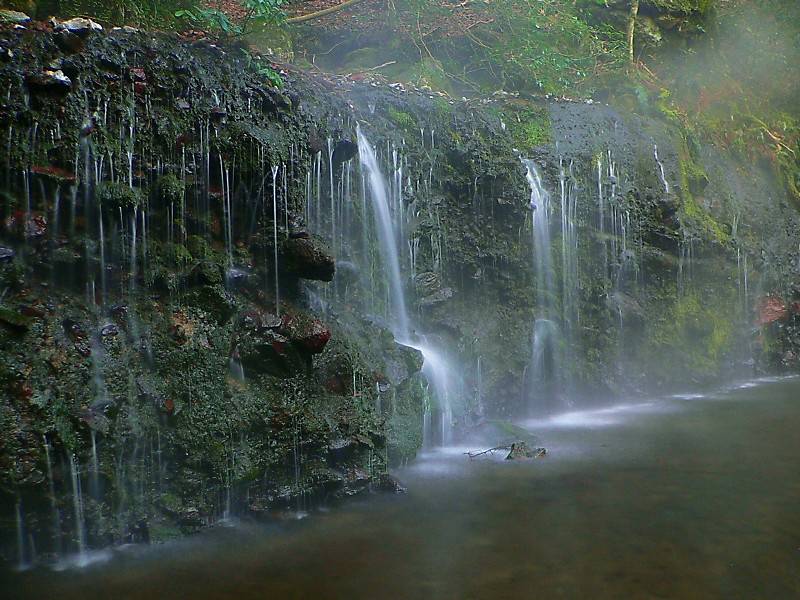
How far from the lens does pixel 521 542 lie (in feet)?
15.9

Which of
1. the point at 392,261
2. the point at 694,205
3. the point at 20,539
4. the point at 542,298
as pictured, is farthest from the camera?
the point at 694,205

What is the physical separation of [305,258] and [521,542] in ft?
9.53

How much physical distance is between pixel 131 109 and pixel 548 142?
6.55 metres

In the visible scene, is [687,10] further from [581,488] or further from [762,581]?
[762,581]

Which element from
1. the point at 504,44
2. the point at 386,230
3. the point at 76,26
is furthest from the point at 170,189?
the point at 504,44

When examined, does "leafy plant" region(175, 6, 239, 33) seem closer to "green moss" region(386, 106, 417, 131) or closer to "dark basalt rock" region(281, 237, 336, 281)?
"dark basalt rock" region(281, 237, 336, 281)

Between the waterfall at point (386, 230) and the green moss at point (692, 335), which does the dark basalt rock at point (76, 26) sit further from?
the green moss at point (692, 335)

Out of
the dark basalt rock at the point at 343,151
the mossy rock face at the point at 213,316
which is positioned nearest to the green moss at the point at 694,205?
the mossy rock face at the point at 213,316

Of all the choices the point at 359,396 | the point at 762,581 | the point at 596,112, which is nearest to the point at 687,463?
the point at 762,581

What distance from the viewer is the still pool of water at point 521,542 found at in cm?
420

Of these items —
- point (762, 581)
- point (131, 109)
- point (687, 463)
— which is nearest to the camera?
point (762, 581)

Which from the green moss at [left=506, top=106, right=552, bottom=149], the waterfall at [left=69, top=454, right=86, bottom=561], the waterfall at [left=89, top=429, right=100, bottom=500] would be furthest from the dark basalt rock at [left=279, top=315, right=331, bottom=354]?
the green moss at [left=506, top=106, right=552, bottom=149]

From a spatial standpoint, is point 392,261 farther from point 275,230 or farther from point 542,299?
point 542,299

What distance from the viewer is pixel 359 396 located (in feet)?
20.4
